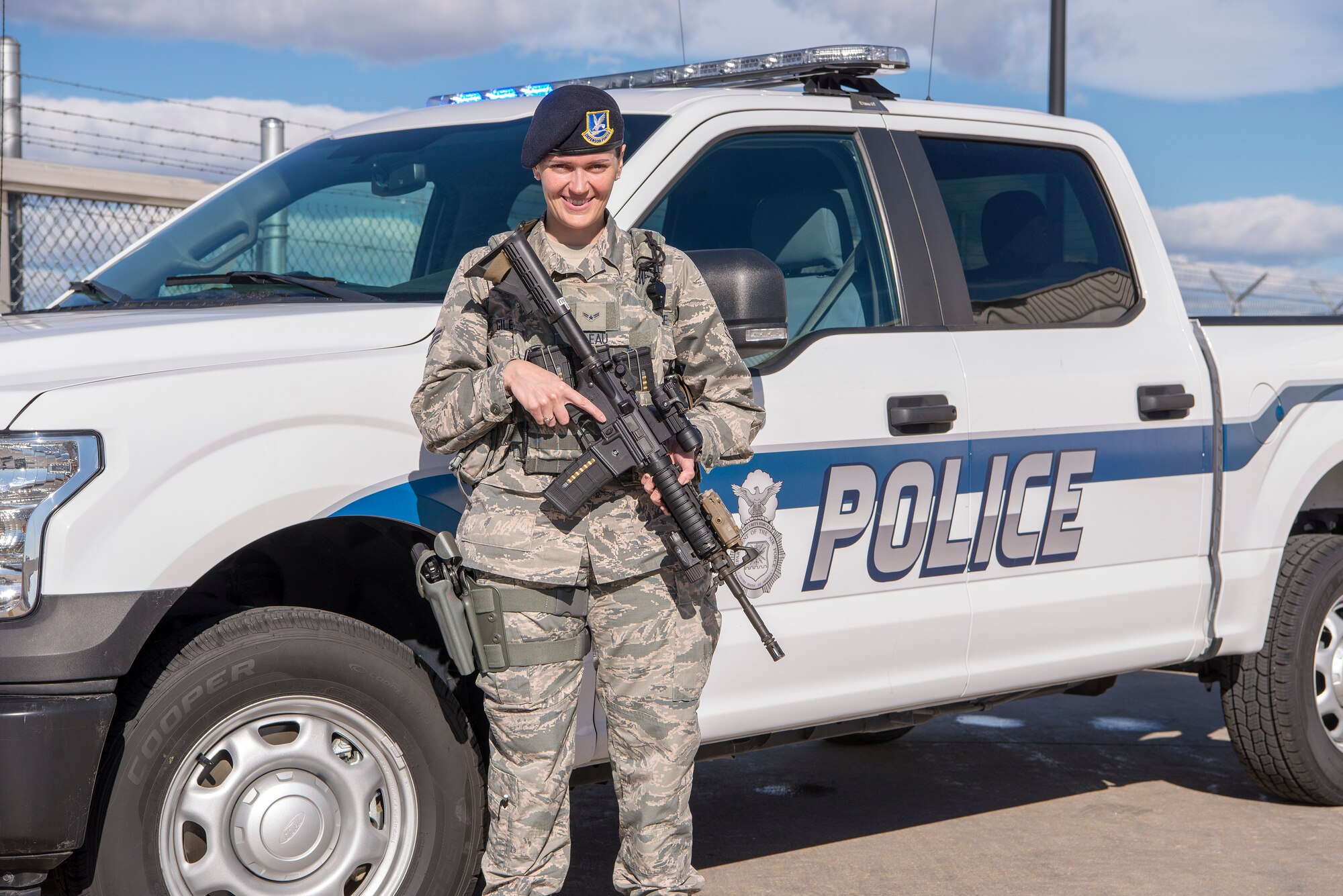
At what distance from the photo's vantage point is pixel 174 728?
272cm

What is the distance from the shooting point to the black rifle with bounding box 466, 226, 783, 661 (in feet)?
9.21

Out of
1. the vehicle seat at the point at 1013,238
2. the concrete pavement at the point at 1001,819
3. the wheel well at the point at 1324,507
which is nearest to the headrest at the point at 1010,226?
the vehicle seat at the point at 1013,238

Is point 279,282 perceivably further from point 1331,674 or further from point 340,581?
point 1331,674

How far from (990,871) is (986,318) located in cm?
147

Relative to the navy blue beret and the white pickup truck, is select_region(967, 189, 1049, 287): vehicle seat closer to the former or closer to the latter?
the white pickup truck

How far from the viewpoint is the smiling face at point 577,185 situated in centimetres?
289

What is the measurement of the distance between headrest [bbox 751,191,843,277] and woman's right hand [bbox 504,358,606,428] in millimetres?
1114

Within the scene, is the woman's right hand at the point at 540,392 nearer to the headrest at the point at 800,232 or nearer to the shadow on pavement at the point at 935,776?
the headrest at the point at 800,232

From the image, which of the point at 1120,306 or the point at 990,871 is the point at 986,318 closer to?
the point at 1120,306

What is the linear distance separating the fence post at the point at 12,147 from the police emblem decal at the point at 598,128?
473cm

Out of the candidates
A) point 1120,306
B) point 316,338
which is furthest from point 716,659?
point 1120,306

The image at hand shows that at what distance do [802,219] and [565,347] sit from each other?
43.6 inches

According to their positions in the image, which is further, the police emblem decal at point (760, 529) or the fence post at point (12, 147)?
the fence post at point (12, 147)

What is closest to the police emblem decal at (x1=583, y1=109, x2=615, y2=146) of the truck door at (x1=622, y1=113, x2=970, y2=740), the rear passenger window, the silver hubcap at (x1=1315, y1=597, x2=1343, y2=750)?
the truck door at (x1=622, y1=113, x2=970, y2=740)
